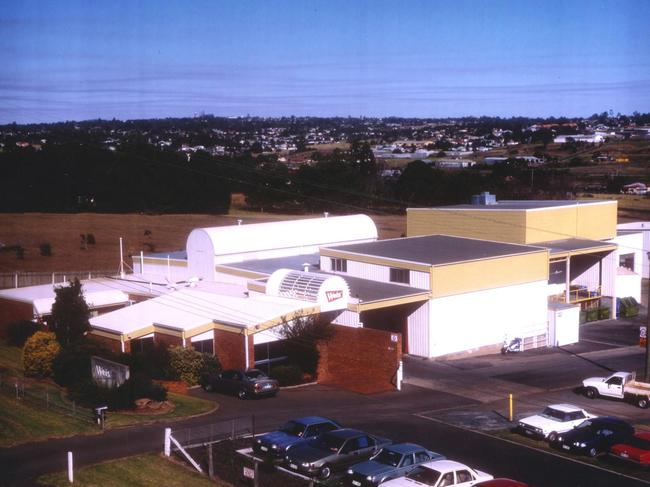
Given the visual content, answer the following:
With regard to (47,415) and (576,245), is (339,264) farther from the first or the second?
(47,415)

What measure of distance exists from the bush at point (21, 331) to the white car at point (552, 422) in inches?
895

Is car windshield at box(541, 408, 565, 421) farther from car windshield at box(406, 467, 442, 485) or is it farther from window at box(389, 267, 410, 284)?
window at box(389, 267, 410, 284)

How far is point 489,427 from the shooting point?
77.6 feet

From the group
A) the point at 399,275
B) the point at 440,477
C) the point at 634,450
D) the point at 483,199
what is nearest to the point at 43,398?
the point at 440,477

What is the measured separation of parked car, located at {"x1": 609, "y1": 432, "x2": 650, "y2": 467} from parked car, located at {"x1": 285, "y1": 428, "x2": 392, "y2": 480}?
5.76 meters

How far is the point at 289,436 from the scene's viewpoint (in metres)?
20.3

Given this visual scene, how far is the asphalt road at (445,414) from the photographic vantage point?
62.7 ft

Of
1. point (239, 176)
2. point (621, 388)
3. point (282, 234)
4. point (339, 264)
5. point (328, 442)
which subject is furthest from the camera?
point (239, 176)

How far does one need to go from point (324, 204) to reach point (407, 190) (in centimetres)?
1025

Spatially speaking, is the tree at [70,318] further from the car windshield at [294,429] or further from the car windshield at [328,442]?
the car windshield at [328,442]

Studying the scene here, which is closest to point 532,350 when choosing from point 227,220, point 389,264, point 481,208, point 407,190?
point 389,264

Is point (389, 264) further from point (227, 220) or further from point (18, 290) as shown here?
point (227, 220)

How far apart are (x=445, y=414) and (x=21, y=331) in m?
20.6

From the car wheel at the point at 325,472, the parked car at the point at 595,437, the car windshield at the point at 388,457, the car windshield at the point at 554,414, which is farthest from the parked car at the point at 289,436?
the car windshield at the point at 554,414
